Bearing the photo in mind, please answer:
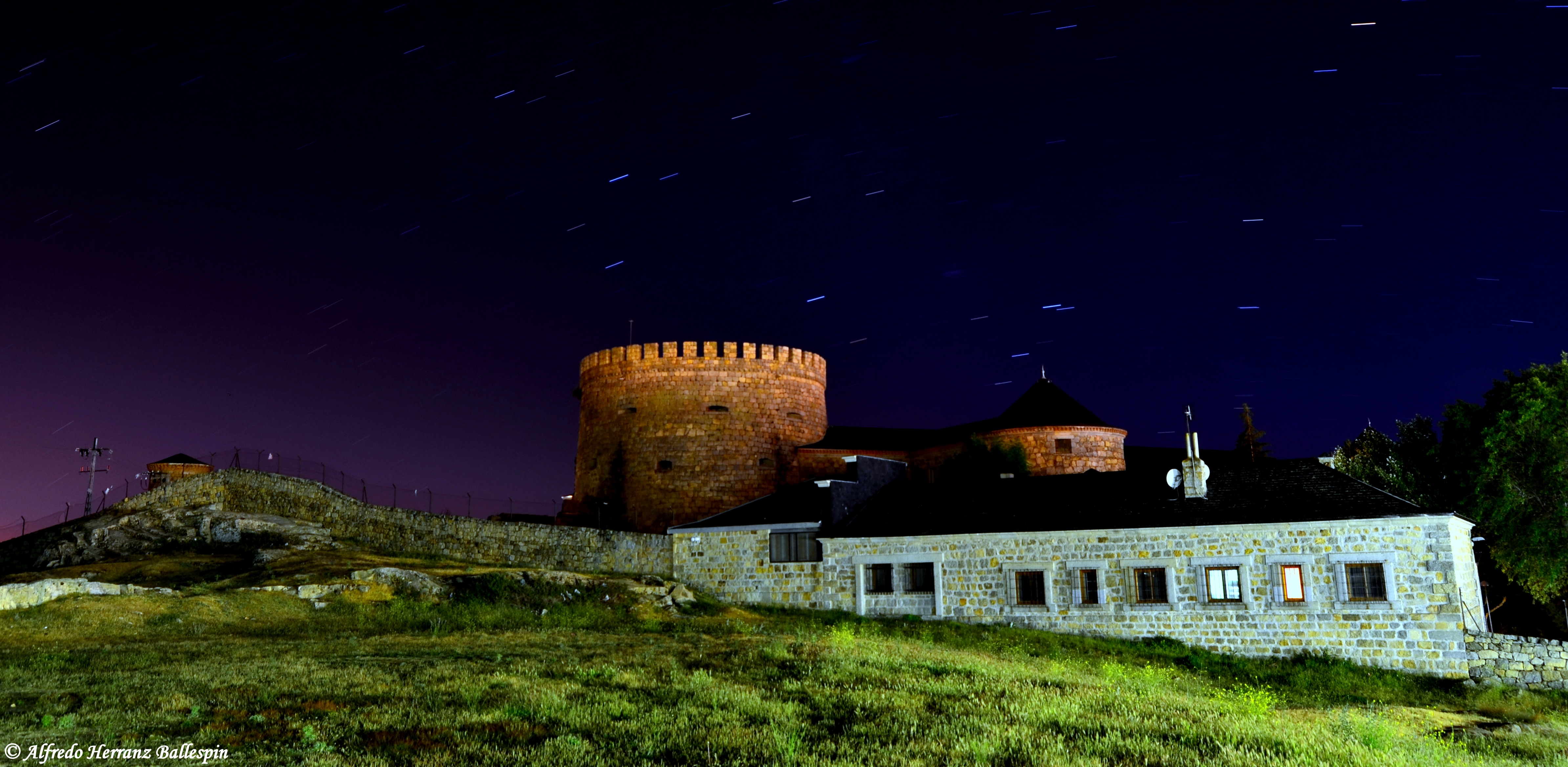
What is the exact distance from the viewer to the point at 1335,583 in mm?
20984

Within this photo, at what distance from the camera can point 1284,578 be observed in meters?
21.5

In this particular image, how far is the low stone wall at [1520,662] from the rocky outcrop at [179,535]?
28.5 metres

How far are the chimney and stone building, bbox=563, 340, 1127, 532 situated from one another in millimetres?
14932

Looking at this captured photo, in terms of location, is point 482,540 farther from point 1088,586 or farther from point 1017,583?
point 1088,586

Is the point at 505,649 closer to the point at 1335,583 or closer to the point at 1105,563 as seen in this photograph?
the point at 1105,563

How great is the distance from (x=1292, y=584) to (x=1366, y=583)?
4.58 feet

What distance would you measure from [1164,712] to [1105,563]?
1259 cm

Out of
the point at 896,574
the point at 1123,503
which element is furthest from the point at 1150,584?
the point at 896,574

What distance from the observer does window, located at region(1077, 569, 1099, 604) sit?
2311cm

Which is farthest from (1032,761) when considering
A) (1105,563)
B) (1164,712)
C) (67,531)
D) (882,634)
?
(67,531)

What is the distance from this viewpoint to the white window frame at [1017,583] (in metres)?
23.4

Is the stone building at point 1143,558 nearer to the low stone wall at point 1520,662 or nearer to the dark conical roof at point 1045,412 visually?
the low stone wall at point 1520,662

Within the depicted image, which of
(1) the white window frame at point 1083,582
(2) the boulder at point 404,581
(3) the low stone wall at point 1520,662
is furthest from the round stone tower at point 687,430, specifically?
(3) the low stone wall at point 1520,662

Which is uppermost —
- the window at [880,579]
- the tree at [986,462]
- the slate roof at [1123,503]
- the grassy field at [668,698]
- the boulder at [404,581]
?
the tree at [986,462]
